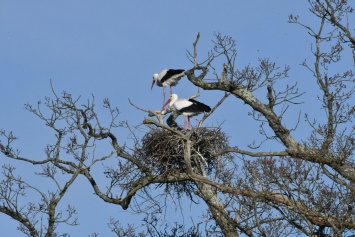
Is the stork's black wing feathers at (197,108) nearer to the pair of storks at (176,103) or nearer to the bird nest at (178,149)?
the pair of storks at (176,103)

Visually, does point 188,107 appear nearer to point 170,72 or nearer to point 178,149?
point 170,72

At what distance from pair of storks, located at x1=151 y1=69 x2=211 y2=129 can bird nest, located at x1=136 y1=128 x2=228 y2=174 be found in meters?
1.11

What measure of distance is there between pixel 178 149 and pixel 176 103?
8.28ft

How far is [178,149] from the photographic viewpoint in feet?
46.4

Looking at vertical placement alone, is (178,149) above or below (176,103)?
below

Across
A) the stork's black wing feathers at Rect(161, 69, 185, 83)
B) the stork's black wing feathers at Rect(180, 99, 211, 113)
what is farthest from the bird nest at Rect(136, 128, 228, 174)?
the stork's black wing feathers at Rect(161, 69, 185, 83)

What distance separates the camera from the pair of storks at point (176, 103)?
1603 centimetres

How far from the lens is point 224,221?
13461mm

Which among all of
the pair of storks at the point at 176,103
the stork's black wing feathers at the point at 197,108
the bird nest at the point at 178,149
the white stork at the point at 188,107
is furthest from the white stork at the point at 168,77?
the bird nest at the point at 178,149

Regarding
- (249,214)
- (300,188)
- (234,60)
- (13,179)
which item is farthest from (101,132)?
(300,188)

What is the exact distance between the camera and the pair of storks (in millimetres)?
16031

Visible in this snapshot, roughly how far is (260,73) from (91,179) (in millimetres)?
3711

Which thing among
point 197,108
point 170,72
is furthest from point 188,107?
point 170,72

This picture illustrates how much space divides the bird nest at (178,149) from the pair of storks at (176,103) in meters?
1.11
